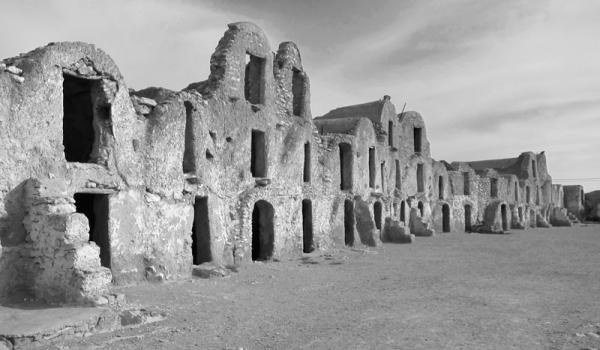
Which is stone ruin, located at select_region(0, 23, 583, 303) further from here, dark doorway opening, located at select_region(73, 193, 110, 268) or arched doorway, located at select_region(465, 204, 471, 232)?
arched doorway, located at select_region(465, 204, 471, 232)

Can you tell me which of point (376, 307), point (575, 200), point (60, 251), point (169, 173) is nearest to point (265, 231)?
point (169, 173)

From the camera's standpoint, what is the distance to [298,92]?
17391 mm

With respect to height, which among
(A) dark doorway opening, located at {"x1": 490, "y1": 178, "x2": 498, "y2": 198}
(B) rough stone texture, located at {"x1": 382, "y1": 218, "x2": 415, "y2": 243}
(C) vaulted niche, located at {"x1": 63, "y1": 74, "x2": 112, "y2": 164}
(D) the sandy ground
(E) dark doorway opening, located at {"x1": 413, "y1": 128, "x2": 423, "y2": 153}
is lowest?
(D) the sandy ground

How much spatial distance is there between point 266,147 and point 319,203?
3.52 m

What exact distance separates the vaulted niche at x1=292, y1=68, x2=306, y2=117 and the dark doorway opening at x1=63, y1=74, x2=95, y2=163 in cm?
739

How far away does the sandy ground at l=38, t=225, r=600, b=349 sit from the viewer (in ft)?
21.7

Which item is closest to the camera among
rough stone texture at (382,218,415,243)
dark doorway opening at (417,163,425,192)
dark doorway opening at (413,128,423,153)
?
rough stone texture at (382,218,415,243)

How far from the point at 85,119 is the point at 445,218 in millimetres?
22032

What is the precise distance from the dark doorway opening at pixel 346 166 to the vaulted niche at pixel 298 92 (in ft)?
9.39

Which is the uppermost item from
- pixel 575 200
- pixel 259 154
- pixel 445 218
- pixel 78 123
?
pixel 78 123

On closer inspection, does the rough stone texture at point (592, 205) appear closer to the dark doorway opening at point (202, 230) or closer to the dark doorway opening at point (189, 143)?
the dark doorway opening at point (202, 230)

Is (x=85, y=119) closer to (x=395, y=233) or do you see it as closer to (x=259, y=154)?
(x=259, y=154)

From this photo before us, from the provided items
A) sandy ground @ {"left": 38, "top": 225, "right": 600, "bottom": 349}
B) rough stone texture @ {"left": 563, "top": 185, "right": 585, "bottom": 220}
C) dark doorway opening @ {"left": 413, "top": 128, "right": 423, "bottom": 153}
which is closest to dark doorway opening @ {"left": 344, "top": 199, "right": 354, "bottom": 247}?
sandy ground @ {"left": 38, "top": 225, "right": 600, "bottom": 349}

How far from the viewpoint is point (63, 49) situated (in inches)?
356
